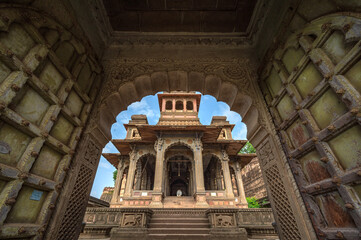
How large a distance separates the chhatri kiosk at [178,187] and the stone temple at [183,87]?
460 centimetres

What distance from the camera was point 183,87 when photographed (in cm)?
411

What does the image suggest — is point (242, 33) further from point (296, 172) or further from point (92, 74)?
point (92, 74)

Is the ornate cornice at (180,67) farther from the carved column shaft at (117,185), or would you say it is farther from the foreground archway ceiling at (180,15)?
the carved column shaft at (117,185)

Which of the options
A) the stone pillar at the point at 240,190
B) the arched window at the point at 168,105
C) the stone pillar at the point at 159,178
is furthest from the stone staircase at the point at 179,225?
the arched window at the point at 168,105

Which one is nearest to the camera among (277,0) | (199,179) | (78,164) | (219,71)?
(78,164)

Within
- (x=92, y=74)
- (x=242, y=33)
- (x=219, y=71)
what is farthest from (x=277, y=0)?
(x=92, y=74)

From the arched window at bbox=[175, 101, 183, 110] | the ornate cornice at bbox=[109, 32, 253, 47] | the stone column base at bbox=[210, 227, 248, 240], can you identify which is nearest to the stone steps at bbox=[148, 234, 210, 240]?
the stone column base at bbox=[210, 227, 248, 240]

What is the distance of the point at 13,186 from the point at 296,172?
3445 millimetres

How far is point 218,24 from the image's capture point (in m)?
3.83

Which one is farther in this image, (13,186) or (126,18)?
(126,18)

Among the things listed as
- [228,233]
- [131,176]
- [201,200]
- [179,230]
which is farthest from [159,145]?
[228,233]

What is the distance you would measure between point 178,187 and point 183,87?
1839cm

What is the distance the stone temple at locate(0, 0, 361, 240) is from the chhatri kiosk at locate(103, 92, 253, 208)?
25.4ft

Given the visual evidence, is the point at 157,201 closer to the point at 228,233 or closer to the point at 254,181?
the point at 228,233
